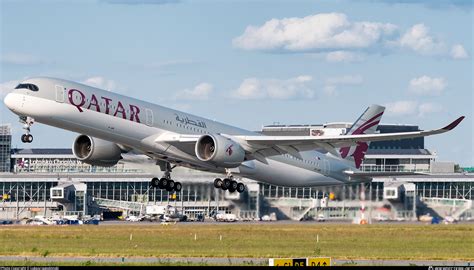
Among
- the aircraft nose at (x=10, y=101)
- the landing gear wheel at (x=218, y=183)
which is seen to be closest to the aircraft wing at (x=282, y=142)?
the landing gear wheel at (x=218, y=183)

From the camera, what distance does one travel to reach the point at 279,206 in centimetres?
7225

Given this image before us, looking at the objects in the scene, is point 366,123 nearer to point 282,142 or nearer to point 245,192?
point 245,192

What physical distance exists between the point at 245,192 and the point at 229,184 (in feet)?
27.8

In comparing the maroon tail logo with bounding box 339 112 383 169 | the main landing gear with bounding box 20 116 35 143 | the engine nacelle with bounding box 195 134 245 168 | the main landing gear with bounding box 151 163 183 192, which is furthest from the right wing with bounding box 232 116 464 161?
the main landing gear with bounding box 20 116 35 143

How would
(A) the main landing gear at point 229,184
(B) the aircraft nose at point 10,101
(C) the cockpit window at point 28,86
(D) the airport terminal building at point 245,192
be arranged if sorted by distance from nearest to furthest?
(B) the aircraft nose at point 10,101 < (C) the cockpit window at point 28,86 < (A) the main landing gear at point 229,184 < (D) the airport terminal building at point 245,192

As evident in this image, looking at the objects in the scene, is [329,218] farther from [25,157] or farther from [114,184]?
[25,157]

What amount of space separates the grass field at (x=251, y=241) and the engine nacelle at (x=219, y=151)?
4972mm

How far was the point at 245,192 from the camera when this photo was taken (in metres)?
68.4

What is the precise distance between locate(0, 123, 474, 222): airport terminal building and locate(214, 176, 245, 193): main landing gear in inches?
148

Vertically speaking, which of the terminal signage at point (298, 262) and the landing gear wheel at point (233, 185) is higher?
the landing gear wheel at point (233, 185)

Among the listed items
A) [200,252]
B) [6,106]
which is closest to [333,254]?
[200,252]

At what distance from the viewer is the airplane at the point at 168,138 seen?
5191cm

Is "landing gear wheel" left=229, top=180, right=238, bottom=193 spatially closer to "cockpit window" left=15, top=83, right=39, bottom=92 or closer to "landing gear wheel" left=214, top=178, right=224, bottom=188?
"landing gear wheel" left=214, top=178, right=224, bottom=188

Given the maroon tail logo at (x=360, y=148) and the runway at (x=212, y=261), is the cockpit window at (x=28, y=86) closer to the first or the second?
the runway at (x=212, y=261)
